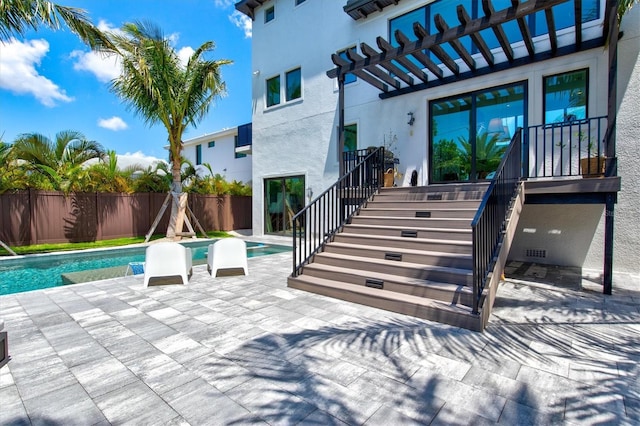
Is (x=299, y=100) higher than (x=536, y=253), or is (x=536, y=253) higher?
(x=299, y=100)

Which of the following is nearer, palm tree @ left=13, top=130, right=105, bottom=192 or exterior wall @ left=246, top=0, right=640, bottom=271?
exterior wall @ left=246, top=0, right=640, bottom=271

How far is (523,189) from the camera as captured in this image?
5.41 metres

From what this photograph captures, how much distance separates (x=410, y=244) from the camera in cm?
512

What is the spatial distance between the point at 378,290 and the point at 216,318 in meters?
2.10

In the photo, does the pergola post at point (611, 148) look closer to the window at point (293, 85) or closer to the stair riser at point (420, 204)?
the stair riser at point (420, 204)

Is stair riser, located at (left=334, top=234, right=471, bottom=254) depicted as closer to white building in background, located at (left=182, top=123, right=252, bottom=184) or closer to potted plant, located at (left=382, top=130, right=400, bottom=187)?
potted plant, located at (left=382, top=130, right=400, bottom=187)

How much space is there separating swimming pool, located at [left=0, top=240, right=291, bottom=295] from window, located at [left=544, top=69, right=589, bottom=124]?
742cm

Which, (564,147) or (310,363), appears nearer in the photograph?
(310,363)

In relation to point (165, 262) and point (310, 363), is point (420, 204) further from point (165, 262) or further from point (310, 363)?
point (165, 262)

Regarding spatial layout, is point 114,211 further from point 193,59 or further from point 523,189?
point 523,189

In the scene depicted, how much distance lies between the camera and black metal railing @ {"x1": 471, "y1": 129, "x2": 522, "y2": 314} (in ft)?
11.7

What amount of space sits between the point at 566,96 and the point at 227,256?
7343 millimetres

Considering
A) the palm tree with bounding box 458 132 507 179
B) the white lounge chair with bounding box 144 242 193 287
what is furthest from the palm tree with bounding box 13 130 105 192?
the palm tree with bounding box 458 132 507 179

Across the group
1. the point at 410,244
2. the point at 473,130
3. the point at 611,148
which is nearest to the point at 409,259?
the point at 410,244
